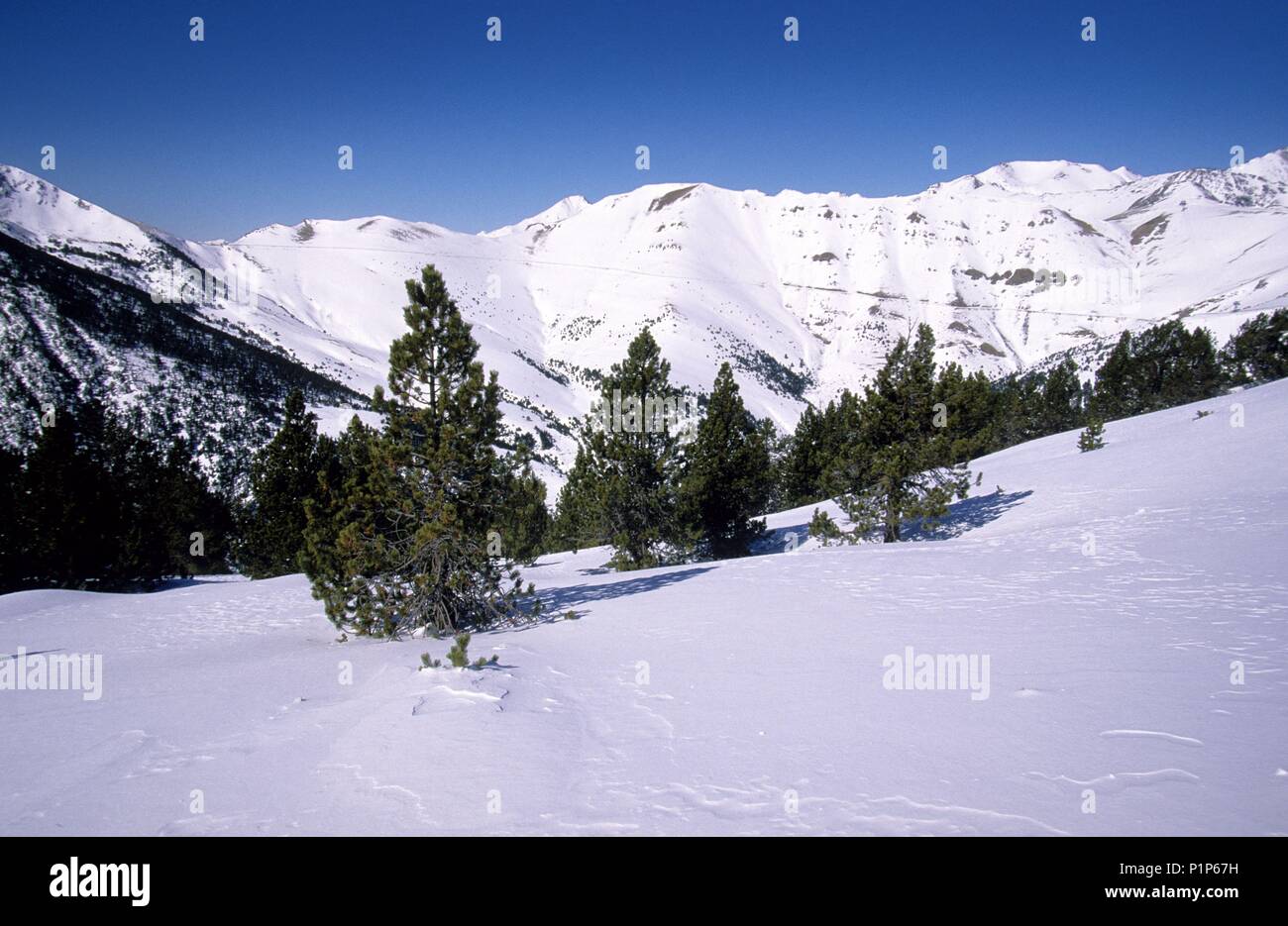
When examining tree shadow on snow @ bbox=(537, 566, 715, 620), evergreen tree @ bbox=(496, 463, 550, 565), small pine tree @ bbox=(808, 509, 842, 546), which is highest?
evergreen tree @ bbox=(496, 463, 550, 565)

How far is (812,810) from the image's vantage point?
4285 millimetres

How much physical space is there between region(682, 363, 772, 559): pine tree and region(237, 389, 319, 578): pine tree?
17.7 meters

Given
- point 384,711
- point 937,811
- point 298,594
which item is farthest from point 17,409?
point 937,811

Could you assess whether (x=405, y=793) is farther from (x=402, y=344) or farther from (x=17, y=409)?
(x=17, y=409)

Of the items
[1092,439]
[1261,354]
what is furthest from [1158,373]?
[1092,439]

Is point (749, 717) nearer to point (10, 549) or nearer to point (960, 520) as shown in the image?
point (960, 520)

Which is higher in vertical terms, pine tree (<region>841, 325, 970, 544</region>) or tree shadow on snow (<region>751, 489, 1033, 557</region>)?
pine tree (<region>841, 325, 970, 544</region>)

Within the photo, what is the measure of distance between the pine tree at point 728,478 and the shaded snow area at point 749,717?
38.5 ft

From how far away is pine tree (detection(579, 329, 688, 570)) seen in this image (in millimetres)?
21109

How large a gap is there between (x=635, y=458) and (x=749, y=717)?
1551cm

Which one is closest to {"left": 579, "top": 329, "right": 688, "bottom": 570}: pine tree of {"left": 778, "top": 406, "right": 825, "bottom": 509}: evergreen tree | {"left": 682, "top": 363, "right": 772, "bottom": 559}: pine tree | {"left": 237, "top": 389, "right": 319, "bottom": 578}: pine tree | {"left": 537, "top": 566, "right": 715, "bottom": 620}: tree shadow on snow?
{"left": 682, "top": 363, "right": 772, "bottom": 559}: pine tree

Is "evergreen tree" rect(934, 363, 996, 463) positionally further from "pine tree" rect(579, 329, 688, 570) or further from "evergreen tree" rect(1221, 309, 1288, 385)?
"evergreen tree" rect(1221, 309, 1288, 385)

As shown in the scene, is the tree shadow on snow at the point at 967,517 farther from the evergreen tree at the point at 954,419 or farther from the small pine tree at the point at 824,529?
the small pine tree at the point at 824,529

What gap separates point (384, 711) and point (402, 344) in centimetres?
723
